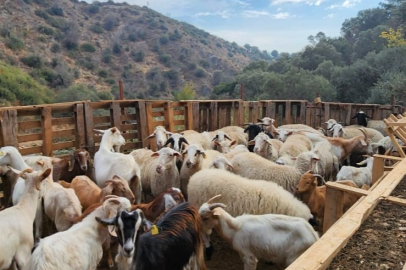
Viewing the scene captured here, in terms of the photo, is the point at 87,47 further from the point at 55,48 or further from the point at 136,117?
the point at 136,117

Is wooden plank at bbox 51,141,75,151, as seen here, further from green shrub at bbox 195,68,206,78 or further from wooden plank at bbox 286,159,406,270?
green shrub at bbox 195,68,206,78

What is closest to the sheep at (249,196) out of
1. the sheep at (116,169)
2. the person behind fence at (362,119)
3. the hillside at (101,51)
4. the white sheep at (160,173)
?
the white sheep at (160,173)

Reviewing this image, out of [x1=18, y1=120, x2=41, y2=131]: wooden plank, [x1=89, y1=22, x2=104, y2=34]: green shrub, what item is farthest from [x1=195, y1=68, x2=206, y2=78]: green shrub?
[x1=18, y1=120, x2=41, y2=131]: wooden plank

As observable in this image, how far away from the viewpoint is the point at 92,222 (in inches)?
150

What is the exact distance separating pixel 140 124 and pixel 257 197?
4600 mm

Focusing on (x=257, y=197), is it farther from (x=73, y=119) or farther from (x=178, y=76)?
(x=178, y=76)

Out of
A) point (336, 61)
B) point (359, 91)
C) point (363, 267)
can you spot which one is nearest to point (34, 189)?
point (363, 267)

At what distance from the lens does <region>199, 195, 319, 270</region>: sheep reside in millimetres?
3701

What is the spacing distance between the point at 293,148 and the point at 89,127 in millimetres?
4745

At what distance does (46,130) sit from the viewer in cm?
646

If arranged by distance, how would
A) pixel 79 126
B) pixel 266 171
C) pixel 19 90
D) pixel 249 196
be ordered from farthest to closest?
pixel 19 90, pixel 79 126, pixel 266 171, pixel 249 196

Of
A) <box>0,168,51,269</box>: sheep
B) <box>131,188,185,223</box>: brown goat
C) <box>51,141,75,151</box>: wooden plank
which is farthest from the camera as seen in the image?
<box>51,141,75,151</box>: wooden plank

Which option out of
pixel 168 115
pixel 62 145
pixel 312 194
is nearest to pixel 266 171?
pixel 312 194

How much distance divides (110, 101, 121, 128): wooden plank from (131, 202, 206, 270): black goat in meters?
4.54
